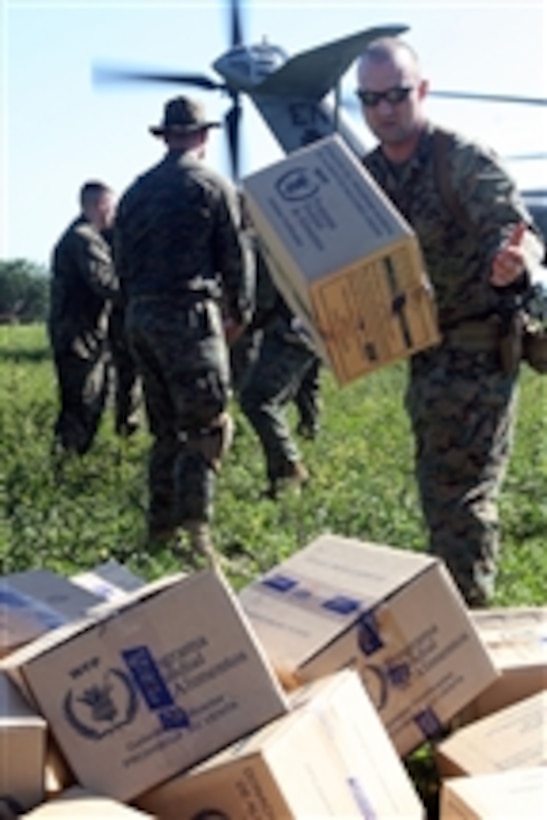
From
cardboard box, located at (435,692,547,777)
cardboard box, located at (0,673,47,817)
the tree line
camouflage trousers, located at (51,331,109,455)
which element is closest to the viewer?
cardboard box, located at (0,673,47,817)

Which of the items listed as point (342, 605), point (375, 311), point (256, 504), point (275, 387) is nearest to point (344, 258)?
point (375, 311)

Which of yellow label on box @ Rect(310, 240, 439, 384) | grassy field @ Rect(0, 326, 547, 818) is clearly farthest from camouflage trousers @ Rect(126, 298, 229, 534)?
yellow label on box @ Rect(310, 240, 439, 384)

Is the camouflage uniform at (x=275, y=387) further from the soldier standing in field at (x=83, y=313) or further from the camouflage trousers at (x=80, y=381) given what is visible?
the camouflage trousers at (x=80, y=381)

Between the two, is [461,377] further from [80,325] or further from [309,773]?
→ [80,325]

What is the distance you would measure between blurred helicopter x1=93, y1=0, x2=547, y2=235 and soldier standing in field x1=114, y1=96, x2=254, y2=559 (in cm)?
1455

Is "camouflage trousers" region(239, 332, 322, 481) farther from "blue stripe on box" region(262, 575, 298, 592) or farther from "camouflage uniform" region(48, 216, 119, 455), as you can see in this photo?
"blue stripe on box" region(262, 575, 298, 592)

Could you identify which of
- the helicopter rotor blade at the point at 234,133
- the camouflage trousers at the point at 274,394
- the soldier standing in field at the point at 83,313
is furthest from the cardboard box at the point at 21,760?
the helicopter rotor blade at the point at 234,133

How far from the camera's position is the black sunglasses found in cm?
448

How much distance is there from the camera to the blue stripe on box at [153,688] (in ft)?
10.3

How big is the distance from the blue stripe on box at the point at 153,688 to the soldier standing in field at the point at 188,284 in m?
2.97

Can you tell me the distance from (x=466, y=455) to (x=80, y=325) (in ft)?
18.4

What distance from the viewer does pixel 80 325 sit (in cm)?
984

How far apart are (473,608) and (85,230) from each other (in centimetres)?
535

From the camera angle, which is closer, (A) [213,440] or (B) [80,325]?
(A) [213,440]
